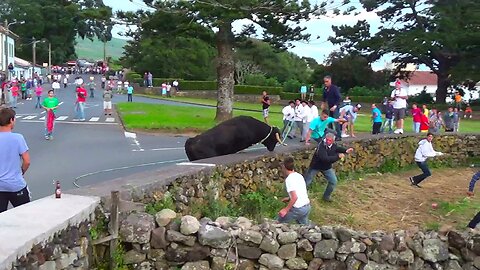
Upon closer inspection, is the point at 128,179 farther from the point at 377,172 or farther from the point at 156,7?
the point at 156,7

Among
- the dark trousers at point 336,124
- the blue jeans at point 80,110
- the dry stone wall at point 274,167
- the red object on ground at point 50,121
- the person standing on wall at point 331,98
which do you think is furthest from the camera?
the blue jeans at point 80,110

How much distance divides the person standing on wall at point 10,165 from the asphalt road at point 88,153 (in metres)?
4.59

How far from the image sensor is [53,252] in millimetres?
4832

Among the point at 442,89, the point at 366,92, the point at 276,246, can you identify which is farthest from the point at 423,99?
the point at 276,246

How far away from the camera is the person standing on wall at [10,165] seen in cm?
633

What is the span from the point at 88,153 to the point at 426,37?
3948 cm

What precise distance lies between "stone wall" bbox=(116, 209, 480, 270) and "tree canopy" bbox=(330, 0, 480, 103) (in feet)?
151

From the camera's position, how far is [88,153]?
59.3 ft

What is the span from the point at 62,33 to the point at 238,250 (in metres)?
108

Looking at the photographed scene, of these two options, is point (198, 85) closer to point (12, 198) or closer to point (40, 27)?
point (40, 27)

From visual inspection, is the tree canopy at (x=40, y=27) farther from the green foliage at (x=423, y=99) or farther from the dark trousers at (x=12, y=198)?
the dark trousers at (x=12, y=198)

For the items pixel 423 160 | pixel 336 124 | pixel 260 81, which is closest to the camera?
pixel 336 124

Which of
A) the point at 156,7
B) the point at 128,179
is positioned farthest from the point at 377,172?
the point at 156,7

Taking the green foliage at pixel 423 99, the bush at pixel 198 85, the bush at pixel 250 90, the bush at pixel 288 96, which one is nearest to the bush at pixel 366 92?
the green foliage at pixel 423 99
